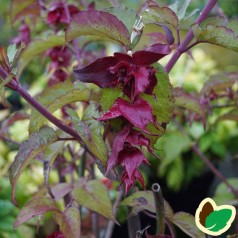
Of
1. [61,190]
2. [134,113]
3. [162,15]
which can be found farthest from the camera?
[61,190]

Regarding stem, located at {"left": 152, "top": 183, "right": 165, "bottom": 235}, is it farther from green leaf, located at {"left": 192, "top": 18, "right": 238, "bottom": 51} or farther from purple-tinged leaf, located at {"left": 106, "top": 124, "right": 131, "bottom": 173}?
green leaf, located at {"left": 192, "top": 18, "right": 238, "bottom": 51}

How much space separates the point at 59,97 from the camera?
0.58 metres

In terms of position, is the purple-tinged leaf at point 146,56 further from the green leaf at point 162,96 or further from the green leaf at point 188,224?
the green leaf at point 188,224

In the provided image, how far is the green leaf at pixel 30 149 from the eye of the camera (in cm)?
56

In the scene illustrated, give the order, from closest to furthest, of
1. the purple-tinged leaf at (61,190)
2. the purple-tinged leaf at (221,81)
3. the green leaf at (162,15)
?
the green leaf at (162,15)
the purple-tinged leaf at (61,190)
the purple-tinged leaf at (221,81)

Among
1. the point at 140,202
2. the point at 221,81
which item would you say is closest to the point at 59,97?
the point at 140,202

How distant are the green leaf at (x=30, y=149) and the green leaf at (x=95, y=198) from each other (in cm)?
11

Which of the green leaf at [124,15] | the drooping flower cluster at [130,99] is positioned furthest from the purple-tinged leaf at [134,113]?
the green leaf at [124,15]

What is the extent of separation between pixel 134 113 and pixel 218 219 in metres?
0.17

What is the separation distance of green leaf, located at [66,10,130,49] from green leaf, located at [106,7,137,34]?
34mm

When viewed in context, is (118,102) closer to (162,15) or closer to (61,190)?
(162,15)

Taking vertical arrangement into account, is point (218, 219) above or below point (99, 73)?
below

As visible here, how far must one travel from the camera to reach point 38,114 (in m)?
0.61

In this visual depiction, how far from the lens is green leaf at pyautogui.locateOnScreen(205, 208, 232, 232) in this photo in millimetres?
512
